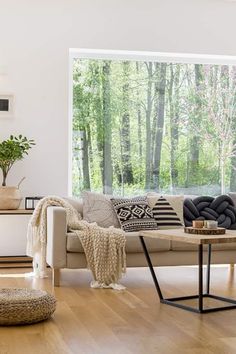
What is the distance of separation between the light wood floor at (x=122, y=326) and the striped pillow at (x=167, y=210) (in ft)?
2.21

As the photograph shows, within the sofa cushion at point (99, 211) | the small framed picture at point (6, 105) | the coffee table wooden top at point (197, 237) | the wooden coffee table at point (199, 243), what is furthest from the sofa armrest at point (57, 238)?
the small framed picture at point (6, 105)

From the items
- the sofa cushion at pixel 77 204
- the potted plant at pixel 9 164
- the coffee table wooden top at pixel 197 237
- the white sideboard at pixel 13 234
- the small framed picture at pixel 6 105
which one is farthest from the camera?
the small framed picture at pixel 6 105

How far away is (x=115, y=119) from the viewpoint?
7305 mm

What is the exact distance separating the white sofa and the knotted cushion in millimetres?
490

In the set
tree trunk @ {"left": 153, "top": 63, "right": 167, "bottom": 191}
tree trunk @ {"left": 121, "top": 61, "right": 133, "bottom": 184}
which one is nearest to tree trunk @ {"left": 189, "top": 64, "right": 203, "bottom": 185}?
tree trunk @ {"left": 153, "top": 63, "right": 167, "bottom": 191}

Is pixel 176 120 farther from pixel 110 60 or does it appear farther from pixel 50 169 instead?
pixel 50 169

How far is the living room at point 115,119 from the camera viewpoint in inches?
220

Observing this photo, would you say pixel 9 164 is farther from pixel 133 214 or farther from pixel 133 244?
pixel 133 244

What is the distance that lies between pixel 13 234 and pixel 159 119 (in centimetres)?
214

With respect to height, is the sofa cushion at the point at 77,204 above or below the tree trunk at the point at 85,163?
below

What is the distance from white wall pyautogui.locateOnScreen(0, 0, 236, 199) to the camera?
6816 millimetres

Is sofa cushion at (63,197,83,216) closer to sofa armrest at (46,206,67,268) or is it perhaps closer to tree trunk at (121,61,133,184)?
sofa armrest at (46,206,67,268)

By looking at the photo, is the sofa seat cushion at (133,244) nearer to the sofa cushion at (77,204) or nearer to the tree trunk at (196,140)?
the sofa cushion at (77,204)

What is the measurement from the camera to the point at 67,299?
15.3 feet
